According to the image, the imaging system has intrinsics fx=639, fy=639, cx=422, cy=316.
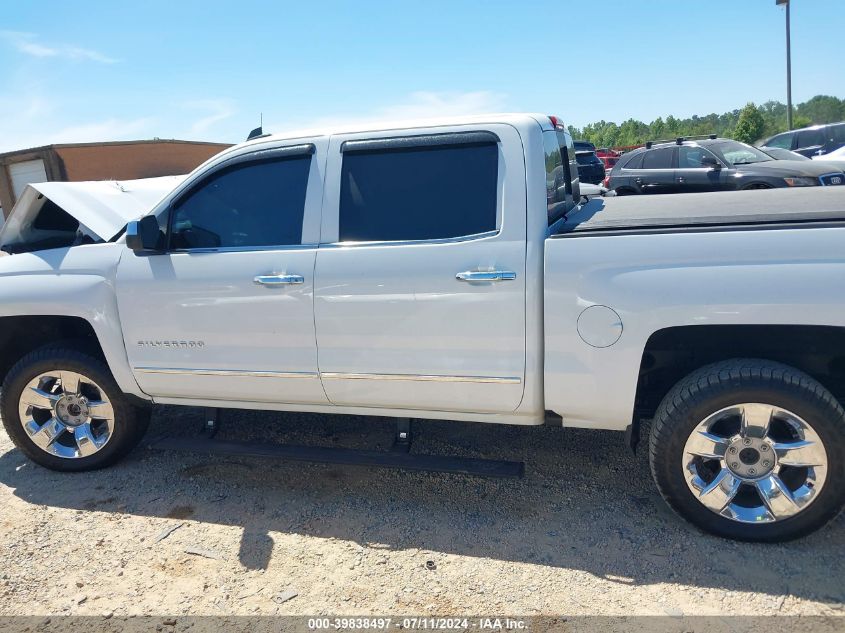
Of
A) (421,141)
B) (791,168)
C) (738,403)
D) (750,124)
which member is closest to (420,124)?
(421,141)

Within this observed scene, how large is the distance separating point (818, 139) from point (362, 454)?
18.8 metres

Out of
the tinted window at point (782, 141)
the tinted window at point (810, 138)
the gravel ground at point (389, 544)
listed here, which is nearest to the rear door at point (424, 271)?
the gravel ground at point (389, 544)

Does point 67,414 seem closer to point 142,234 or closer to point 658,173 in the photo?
point 142,234

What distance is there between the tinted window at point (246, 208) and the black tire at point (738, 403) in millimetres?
2098

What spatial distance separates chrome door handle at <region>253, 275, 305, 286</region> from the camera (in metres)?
3.35

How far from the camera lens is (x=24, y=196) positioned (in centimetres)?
417

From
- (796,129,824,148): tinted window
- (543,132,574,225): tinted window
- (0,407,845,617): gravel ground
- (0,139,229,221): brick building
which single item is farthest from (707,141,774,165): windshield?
(0,139,229,221): brick building

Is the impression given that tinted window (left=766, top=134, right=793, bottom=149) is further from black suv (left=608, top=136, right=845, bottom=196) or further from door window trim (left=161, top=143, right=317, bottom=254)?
door window trim (left=161, top=143, right=317, bottom=254)

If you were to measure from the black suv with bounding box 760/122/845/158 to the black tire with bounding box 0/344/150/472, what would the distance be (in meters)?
18.2

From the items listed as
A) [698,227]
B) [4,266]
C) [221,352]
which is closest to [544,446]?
[698,227]

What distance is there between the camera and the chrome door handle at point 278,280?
3.35 m

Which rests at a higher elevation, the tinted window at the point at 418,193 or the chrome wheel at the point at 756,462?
the tinted window at the point at 418,193

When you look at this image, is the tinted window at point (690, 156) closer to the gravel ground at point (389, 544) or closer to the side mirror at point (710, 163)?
the side mirror at point (710, 163)

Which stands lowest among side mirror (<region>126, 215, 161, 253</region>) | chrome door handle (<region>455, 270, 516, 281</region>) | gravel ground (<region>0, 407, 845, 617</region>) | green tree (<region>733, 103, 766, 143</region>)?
gravel ground (<region>0, 407, 845, 617</region>)
